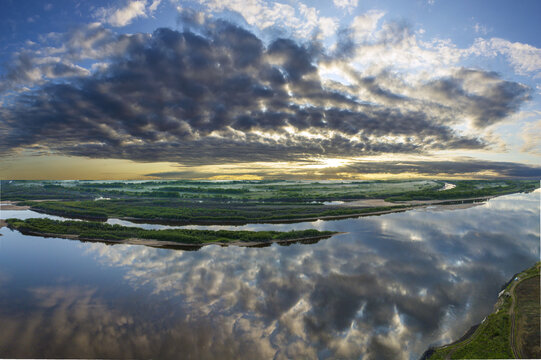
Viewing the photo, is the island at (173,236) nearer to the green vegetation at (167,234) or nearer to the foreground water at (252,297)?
the green vegetation at (167,234)

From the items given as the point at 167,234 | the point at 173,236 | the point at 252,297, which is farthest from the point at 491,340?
the point at 167,234

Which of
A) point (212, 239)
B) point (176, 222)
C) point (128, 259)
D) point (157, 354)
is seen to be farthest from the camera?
point (176, 222)

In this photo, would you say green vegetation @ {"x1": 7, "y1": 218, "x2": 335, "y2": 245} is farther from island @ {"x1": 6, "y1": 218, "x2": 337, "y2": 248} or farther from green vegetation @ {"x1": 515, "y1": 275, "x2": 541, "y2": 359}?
green vegetation @ {"x1": 515, "y1": 275, "x2": 541, "y2": 359}

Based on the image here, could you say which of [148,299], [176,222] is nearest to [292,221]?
[176,222]

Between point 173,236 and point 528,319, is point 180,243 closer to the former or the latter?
point 173,236

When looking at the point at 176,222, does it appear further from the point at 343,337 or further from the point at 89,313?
the point at 343,337
